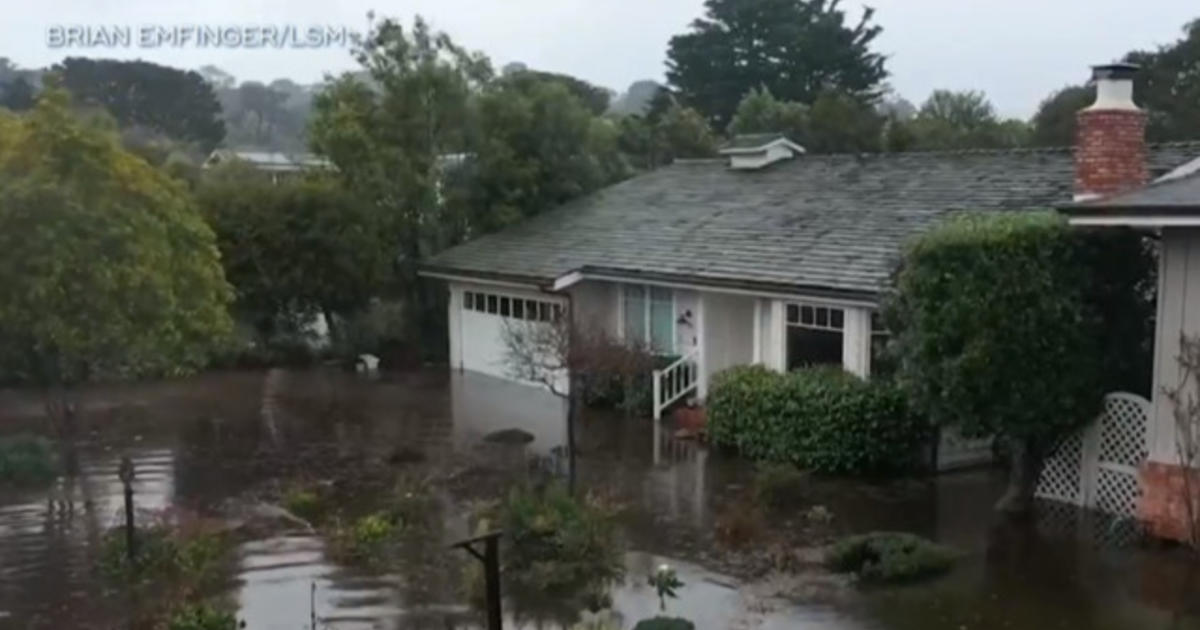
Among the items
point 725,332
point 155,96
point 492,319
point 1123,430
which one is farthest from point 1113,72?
point 155,96

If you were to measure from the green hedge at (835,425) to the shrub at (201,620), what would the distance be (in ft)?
28.4

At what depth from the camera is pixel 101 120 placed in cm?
1905

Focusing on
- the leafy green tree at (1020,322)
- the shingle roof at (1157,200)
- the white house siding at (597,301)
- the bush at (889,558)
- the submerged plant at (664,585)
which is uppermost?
the shingle roof at (1157,200)

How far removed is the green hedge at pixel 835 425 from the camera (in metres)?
16.6

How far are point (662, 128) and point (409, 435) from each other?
23.3 meters

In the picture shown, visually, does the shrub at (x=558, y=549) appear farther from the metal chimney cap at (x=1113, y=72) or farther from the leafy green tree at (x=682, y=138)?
the leafy green tree at (x=682, y=138)

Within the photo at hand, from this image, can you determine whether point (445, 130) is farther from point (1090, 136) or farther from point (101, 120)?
point (1090, 136)

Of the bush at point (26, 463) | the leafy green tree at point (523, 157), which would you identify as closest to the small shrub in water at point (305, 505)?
the bush at point (26, 463)

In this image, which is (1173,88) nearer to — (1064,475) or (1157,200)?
(1064,475)

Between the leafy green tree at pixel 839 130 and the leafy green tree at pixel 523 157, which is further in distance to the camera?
the leafy green tree at pixel 839 130

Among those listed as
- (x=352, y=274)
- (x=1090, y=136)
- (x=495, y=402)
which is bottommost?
(x=495, y=402)

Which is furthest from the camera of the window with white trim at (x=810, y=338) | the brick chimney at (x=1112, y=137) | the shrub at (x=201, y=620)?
the window with white trim at (x=810, y=338)

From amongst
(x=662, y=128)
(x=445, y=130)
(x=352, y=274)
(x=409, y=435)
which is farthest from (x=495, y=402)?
(x=662, y=128)

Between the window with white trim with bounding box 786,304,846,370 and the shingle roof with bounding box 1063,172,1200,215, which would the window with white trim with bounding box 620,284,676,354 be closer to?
the window with white trim with bounding box 786,304,846,370
